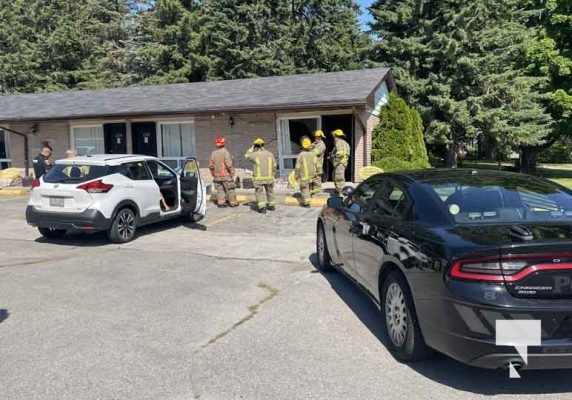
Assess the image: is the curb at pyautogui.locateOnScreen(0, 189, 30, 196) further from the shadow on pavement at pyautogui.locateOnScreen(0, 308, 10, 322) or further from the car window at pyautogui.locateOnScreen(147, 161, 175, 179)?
the shadow on pavement at pyautogui.locateOnScreen(0, 308, 10, 322)

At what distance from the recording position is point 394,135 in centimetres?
1809

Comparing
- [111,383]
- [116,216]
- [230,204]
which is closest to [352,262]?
[111,383]

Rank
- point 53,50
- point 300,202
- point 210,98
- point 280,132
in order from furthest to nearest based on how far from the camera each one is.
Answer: point 53,50, point 210,98, point 280,132, point 300,202

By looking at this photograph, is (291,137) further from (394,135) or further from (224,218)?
(224,218)

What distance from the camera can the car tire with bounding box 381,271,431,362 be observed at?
13.5ft

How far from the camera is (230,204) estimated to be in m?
14.2

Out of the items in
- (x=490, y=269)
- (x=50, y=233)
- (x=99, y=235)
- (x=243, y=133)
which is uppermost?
(x=243, y=133)

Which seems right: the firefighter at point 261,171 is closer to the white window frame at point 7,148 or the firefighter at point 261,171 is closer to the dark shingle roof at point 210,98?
the dark shingle roof at point 210,98

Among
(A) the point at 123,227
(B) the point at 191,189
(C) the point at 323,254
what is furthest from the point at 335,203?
(B) the point at 191,189

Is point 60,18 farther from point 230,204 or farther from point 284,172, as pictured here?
point 230,204

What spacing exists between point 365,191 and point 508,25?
23.9 m

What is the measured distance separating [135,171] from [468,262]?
799 centimetres

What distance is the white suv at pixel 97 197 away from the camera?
938cm

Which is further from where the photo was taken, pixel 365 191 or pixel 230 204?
pixel 230 204
